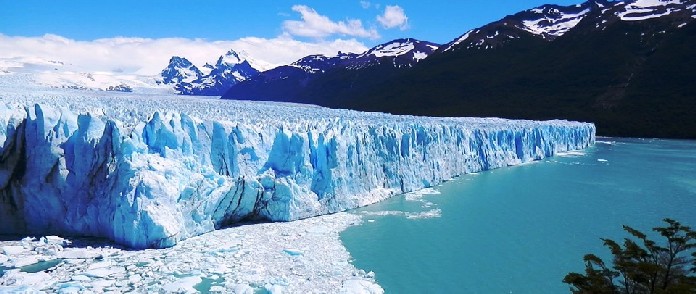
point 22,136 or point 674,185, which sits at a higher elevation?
point 22,136

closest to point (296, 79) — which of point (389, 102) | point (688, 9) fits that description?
point (389, 102)

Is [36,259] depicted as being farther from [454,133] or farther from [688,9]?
[688,9]

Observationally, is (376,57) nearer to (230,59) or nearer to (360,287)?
(230,59)

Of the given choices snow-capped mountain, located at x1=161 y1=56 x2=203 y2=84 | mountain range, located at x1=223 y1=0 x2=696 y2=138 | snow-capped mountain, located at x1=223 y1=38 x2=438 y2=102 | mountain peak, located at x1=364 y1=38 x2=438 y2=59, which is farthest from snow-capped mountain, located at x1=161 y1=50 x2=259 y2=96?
mountain range, located at x1=223 y1=0 x2=696 y2=138

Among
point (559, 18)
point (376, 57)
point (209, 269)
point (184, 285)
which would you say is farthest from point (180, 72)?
point (184, 285)

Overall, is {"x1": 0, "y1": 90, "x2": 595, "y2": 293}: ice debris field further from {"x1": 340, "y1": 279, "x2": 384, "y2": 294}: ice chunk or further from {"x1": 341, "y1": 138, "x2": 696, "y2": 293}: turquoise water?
{"x1": 341, "y1": 138, "x2": 696, "y2": 293}: turquoise water

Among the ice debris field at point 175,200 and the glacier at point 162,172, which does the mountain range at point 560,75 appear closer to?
the glacier at point 162,172
